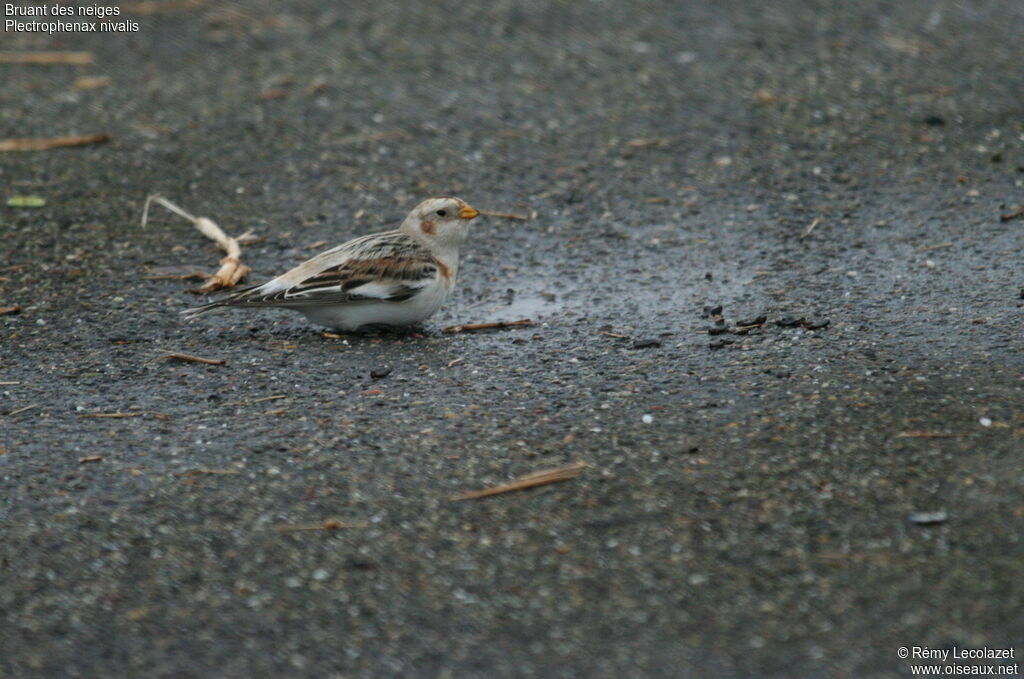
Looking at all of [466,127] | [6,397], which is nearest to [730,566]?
[6,397]

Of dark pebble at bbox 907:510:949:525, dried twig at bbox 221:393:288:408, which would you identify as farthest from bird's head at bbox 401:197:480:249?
dark pebble at bbox 907:510:949:525

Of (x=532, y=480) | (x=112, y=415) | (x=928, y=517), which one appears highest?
(x=928, y=517)

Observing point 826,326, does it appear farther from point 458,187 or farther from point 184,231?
point 184,231

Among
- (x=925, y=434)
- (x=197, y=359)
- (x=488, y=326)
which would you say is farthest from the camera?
(x=488, y=326)

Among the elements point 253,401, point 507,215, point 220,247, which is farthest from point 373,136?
point 253,401

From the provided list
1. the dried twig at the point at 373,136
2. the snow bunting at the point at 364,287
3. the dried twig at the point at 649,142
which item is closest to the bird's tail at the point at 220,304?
the snow bunting at the point at 364,287

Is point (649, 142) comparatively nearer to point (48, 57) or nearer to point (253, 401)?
point (253, 401)
